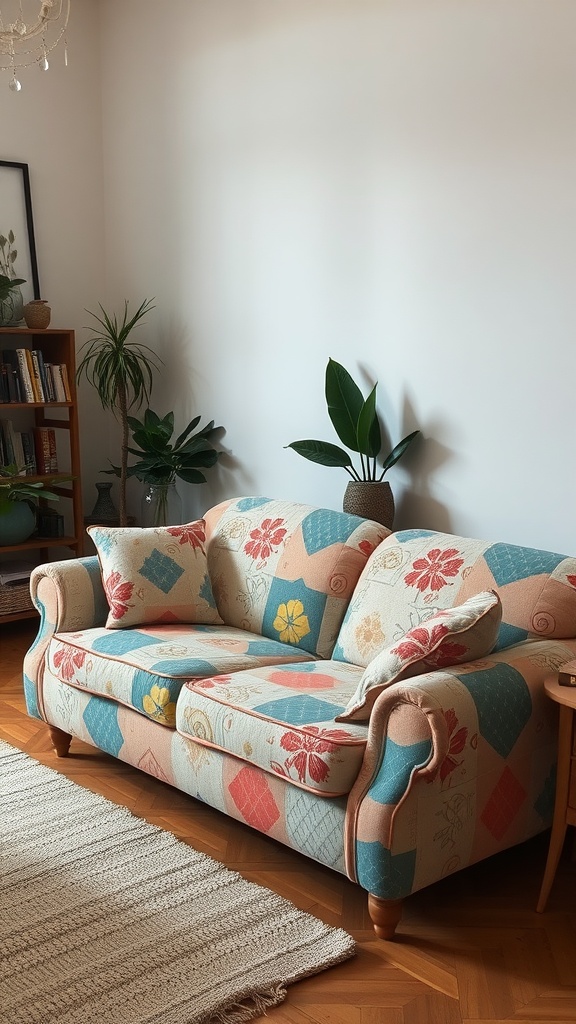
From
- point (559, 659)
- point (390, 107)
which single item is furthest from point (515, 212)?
point (559, 659)

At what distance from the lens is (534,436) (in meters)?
3.23

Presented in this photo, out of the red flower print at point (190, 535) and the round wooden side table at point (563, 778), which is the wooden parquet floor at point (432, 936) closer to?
the round wooden side table at point (563, 778)

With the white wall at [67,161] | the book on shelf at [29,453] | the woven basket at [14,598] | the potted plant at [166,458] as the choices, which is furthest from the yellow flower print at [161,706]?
the white wall at [67,161]

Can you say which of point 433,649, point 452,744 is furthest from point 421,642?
point 452,744

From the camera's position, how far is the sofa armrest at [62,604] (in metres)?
3.34

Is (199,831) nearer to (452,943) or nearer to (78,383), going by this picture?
(452,943)

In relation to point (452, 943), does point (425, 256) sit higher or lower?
higher

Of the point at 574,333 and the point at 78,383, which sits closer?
the point at 574,333

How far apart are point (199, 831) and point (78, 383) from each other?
288 cm

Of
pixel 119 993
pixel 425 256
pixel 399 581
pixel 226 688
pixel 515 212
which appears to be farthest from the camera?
pixel 425 256

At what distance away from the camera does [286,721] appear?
247 centimetres

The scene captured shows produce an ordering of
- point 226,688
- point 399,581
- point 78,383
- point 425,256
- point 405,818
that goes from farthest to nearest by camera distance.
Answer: point 78,383
point 425,256
point 399,581
point 226,688
point 405,818

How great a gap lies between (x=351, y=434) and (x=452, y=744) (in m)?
1.68

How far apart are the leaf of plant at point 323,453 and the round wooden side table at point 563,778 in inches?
60.6
